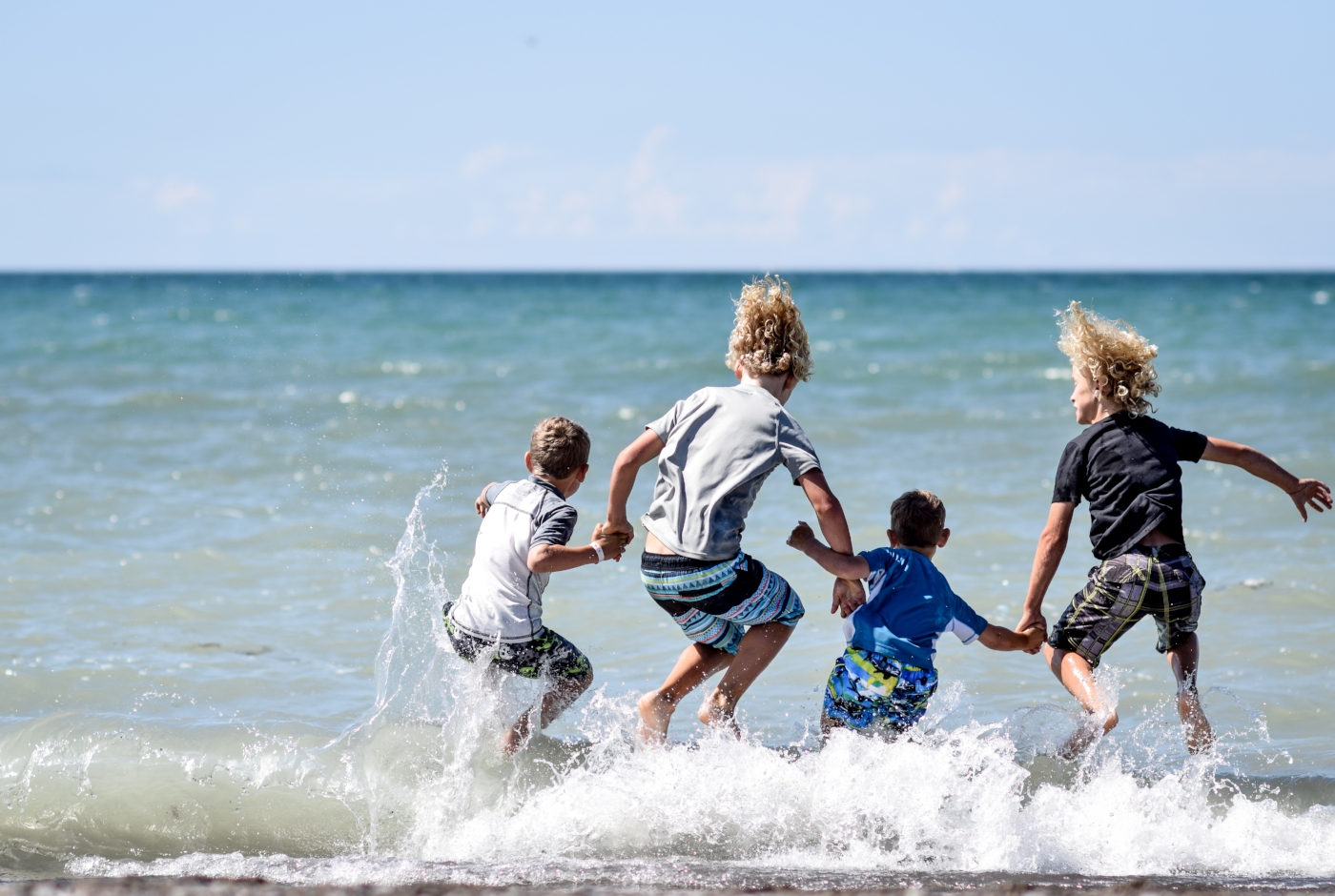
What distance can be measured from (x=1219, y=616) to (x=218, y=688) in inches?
177

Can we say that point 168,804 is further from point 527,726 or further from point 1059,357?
point 1059,357

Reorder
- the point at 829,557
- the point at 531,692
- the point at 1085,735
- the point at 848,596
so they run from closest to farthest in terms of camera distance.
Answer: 1. the point at 829,557
2. the point at 848,596
3. the point at 1085,735
4. the point at 531,692

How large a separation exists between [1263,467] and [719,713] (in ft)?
6.32

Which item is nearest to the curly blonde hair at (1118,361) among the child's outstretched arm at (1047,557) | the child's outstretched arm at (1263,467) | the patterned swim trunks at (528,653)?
the child's outstretched arm at (1263,467)

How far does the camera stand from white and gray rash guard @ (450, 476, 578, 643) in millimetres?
3926

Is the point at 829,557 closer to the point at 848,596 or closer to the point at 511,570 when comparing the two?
the point at 848,596

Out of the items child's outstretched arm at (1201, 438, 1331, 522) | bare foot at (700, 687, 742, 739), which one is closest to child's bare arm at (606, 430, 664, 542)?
bare foot at (700, 687, 742, 739)

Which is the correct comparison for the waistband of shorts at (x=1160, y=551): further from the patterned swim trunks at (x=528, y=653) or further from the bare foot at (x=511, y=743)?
the bare foot at (x=511, y=743)

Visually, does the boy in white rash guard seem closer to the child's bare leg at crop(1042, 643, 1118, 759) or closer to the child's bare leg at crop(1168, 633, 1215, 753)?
the child's bare leg at crop(1042, 643, 1118, 759)

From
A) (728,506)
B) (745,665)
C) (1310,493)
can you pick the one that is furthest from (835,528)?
(1310,493)

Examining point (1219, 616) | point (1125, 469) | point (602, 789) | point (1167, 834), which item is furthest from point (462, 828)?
point (1219, 616)

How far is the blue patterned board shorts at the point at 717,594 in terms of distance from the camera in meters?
3.85

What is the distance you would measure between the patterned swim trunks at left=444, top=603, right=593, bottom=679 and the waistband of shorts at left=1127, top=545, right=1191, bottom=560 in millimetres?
1809

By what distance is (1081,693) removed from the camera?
4.00 meters
